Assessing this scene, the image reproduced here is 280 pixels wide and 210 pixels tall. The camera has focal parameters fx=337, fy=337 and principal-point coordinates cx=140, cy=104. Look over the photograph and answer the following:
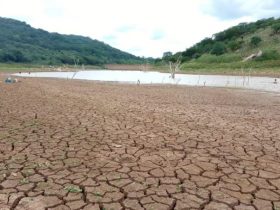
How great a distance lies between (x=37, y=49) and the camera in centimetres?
11888

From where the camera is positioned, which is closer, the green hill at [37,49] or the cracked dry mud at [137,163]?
the cracked dry mud at [137,163]

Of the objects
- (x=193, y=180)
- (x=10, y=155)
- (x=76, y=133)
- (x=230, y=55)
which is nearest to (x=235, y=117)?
(x=76, y=133)

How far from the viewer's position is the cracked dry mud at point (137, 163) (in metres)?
4.11

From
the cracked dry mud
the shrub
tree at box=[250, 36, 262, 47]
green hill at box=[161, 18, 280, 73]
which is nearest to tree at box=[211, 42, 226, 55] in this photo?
green hill at box=[161, 18, 280, 73]

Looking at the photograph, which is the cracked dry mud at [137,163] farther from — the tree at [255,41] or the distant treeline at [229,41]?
the distant treeline at [229,41]

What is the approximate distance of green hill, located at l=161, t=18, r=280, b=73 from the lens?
6438cm

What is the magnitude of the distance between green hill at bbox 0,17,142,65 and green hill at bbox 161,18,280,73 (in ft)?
117

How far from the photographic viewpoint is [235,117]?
35.2 feet

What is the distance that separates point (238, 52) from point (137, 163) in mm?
79229

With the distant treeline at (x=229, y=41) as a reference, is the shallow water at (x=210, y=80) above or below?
below

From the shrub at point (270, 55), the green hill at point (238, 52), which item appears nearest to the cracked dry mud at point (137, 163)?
the green hill at point (238, 52)

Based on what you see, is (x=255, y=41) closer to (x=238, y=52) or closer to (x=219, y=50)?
(x=238, y=52)

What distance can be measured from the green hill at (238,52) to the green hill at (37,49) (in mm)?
35676

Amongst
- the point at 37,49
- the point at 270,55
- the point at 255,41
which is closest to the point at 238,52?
the point at 255,41
